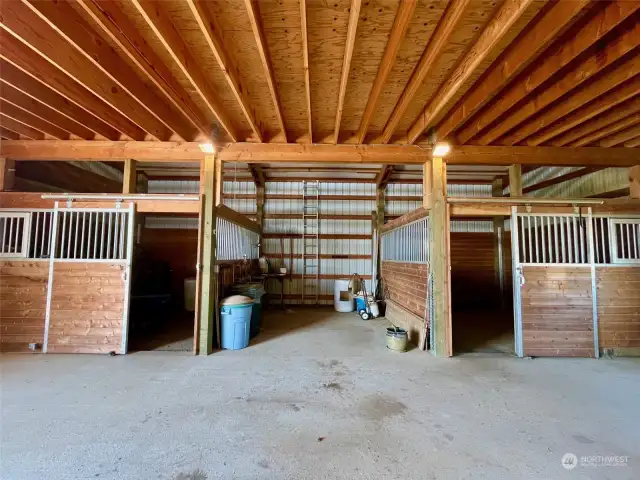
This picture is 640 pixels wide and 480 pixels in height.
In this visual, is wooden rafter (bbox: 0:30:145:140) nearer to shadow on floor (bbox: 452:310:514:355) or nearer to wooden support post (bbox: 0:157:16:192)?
wooden support post (bbox: 0:157:16:192)

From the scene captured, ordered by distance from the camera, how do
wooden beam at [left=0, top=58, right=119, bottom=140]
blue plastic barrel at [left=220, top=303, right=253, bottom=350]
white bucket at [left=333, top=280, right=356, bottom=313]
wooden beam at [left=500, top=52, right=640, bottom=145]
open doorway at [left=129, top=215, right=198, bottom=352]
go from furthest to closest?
white bucket at [left=333, top=280, right=356, bottom=313] < open doorway at [left=129, top=215, right=198, bottom=352] < blue plastic barrel at [left=220, top=303, right=253, bottom=350] < wooden beam at [left=0, top=58, right=119, bottom=140] < wooden beam at [left=500, top=52, right=640, bottom=145]

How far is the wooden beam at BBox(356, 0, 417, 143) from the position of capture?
1.87m

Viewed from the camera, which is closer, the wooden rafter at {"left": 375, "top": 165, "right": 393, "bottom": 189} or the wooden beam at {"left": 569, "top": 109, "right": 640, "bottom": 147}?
the wooden beam at {"left": 569, "top": 109, "right": 640, "bottom": 147}

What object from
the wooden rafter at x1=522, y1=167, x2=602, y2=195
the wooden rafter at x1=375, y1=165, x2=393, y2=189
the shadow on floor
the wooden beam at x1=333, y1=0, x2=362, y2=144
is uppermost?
the wooden rafter at x1=375, y1=165, x2=393, y2=189

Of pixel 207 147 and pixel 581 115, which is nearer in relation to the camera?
pixel 581 115

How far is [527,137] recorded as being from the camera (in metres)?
3.73

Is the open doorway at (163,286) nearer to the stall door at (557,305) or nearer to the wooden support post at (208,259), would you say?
the wooden support post at (208,259)

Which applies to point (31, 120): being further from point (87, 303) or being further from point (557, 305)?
point (557, 305)

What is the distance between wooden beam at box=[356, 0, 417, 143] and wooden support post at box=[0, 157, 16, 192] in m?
4.99

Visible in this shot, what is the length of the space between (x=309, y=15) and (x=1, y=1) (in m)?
2.15

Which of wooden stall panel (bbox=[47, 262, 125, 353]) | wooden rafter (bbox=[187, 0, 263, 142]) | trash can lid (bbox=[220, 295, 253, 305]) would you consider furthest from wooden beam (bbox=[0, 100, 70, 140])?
trash can lid (bbox=[220, 295, 253, 305])

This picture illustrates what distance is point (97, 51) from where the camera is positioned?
89.6 inches

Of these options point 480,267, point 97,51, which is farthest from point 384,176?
point 97,51

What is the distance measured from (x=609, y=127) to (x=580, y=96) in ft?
3.80
